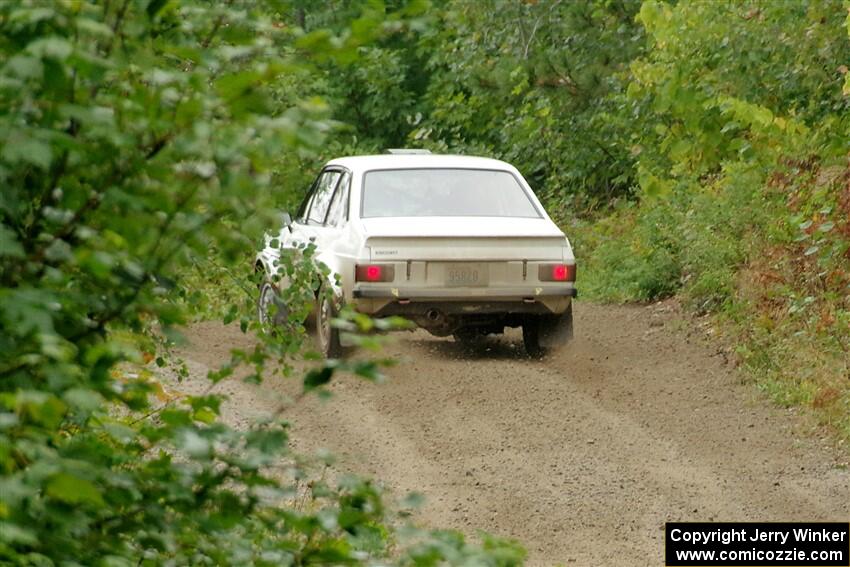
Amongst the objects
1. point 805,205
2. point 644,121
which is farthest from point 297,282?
point 644,121

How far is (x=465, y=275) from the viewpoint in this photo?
12266 mm

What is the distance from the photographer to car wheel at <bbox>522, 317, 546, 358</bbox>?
13.3 m

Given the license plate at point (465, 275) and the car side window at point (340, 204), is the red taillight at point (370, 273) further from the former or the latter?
the car side window at point (340, 204)

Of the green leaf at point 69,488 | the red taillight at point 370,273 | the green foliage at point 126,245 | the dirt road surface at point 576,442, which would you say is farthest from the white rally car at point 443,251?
the green leaf at point 69,488

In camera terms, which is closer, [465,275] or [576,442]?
[576,442]

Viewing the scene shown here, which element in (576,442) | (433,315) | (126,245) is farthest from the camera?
(433,315)

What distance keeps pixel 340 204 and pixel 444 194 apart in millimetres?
873

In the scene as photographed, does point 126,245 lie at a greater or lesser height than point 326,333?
greater

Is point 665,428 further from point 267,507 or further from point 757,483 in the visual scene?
point 267,507

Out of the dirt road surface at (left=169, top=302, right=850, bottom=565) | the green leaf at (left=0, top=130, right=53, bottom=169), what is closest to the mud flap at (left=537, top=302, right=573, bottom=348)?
the dirt road surface at (left=169, top=302, right=850, bottom=565)

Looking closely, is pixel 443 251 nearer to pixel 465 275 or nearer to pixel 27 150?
pixel 465 275


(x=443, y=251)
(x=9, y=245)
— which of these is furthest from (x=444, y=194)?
(x=9, y=245)

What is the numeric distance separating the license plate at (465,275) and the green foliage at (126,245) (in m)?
8.98

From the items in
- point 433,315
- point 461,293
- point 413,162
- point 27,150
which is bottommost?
point 433,315
